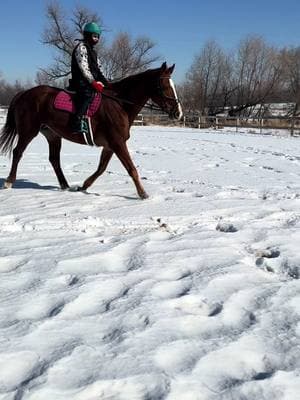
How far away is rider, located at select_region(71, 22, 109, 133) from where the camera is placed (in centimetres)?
664

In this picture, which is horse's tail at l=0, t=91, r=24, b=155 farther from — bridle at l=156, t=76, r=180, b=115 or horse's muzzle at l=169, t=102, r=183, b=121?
horse's muzzle at l=169, t=102, r=183, b=121

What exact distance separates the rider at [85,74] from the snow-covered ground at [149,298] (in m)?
1.22

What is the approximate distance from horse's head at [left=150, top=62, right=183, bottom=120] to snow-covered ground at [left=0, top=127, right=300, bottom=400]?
4.42 feet

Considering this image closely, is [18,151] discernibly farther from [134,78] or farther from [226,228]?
[226,228]

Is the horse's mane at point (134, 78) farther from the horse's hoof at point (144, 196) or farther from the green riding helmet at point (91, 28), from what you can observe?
the horse's hoof at point (144, 196)

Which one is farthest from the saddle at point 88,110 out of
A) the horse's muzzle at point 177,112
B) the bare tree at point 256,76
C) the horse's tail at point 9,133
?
the bare tree at point 256,76

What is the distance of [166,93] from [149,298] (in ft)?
13.8

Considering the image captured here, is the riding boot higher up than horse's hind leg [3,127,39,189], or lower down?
higher up

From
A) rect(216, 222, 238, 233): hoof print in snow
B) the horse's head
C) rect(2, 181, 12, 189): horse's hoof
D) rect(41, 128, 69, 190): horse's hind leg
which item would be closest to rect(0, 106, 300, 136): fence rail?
rect(41, 128, 69, 190): horse's hind leg

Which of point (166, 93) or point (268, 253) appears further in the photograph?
point (166, 93)

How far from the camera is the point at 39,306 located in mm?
3051

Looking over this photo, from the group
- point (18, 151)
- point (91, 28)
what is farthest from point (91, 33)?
point (18, 151)

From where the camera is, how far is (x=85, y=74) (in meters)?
6.62

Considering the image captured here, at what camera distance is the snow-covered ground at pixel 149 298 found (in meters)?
2.26
